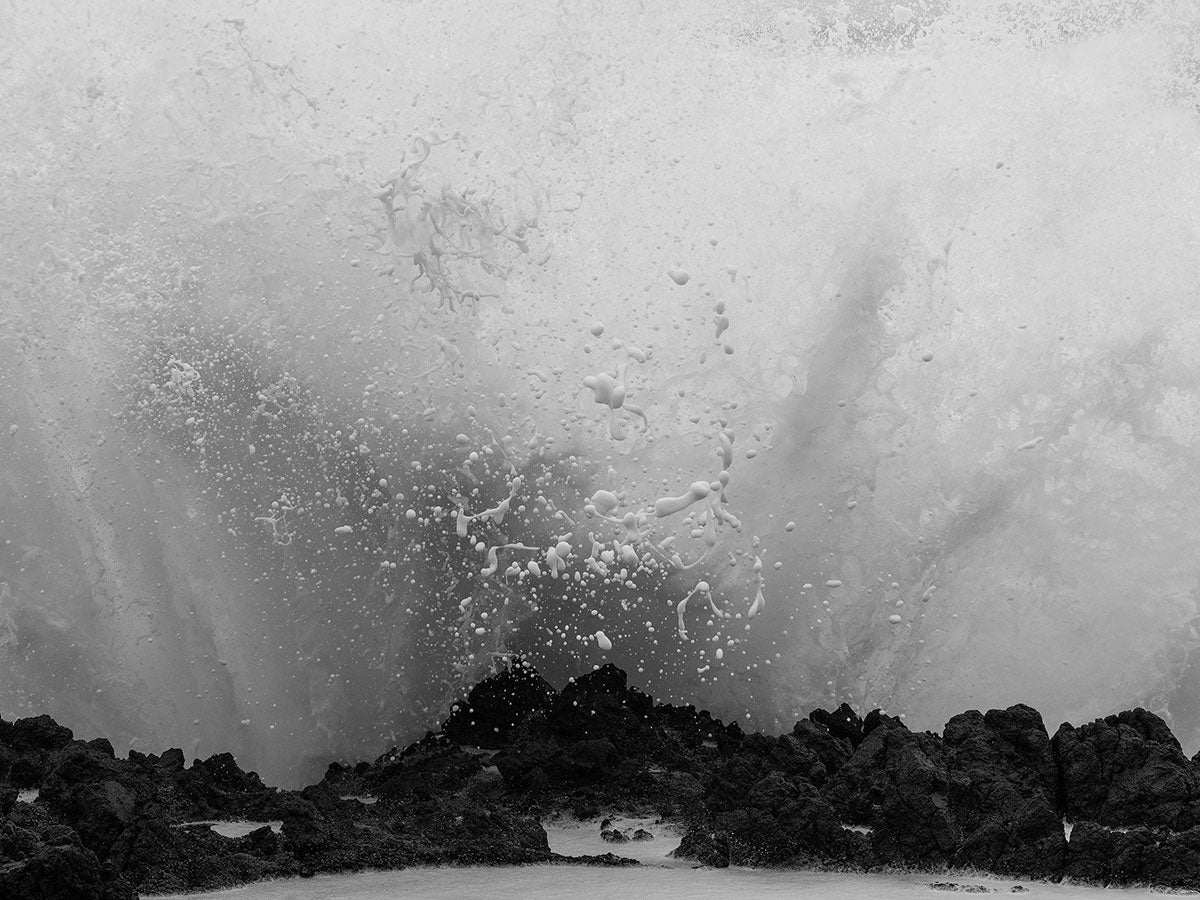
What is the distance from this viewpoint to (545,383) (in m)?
11.0

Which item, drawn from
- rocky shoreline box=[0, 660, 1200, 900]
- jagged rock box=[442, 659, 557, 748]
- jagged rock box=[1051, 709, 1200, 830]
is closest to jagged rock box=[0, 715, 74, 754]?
rocky shoreline box=[0, 660, 1200, 900]

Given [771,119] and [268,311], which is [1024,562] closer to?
[771,119]

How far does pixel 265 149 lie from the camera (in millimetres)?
11391

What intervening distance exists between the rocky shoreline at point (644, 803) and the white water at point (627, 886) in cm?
14

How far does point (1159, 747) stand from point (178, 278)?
772 cm

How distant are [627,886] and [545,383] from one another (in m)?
4.88

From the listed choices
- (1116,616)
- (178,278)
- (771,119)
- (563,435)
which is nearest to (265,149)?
(178,278)

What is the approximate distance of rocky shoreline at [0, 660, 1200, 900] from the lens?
690 centimetres

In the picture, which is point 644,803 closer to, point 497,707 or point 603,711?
point 603,711

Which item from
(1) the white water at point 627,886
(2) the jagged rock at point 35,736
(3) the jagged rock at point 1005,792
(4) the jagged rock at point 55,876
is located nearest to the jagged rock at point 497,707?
(2) the jagged rock at point 35,736

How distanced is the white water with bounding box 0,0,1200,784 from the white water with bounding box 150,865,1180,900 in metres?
3.69

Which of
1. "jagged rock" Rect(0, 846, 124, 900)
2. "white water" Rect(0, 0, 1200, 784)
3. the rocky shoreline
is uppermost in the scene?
"white water" Rect(0, 0, 1200, 784)

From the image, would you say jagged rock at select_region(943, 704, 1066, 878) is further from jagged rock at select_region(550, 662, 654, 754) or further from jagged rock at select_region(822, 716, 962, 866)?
jagged rock at select_region(550, 662, 654, 754)

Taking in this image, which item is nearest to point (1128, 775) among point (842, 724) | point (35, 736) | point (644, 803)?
point (842, 724)
